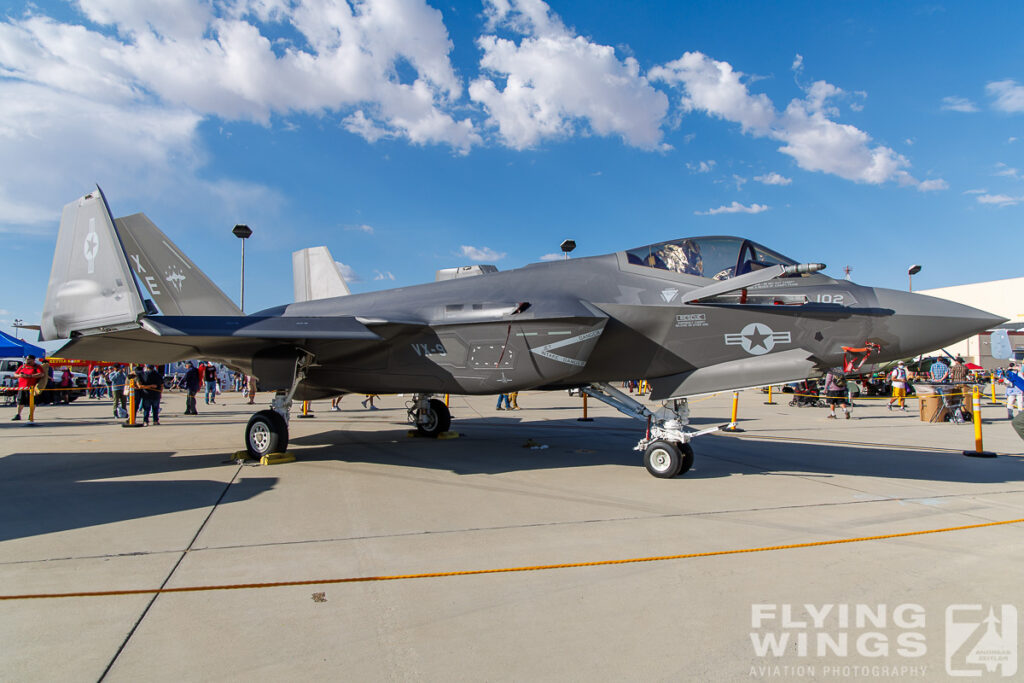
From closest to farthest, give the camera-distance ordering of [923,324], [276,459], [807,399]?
[923,324], [276,459], [807,399]

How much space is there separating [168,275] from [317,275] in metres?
3.37

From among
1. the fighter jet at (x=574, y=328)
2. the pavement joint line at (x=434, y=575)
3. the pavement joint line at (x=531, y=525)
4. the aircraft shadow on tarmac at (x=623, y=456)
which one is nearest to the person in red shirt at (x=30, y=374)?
the aircraft shadow on tarmac at (x=623, y=456)

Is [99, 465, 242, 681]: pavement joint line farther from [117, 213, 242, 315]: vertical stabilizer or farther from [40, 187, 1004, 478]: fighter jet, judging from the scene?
[117, 213, 242, 315]: vertical stabilizer

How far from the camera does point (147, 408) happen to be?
47.3 ft

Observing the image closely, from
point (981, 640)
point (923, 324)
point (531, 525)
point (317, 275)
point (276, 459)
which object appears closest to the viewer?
point (981, 640)

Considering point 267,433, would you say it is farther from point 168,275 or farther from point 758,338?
point 758,338

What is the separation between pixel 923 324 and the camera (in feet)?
19.6

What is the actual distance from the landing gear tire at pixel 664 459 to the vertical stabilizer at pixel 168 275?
841 centimetres

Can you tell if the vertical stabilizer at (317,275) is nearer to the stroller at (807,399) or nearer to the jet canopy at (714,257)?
the jet canopy at (714,257)

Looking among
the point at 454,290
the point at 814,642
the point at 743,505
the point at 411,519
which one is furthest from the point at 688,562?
the point at 454,290

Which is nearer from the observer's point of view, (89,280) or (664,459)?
(664,459)

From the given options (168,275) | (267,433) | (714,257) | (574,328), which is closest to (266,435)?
(267,433)

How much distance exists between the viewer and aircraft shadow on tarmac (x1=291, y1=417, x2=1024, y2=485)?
24.7ft

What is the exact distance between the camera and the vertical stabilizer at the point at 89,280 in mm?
7082
